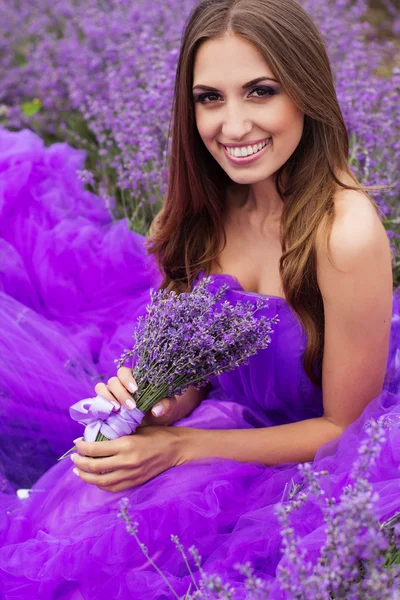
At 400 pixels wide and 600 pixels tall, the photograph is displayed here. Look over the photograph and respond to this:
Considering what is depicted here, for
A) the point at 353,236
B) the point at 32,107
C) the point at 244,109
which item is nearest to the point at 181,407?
the point at 353,236

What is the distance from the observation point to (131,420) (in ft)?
5.55

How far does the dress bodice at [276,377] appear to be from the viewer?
6.31 ft

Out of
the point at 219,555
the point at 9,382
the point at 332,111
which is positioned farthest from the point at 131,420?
the point at 332,111

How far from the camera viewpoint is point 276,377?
6.62 ft

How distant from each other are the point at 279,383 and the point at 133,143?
1295 mm

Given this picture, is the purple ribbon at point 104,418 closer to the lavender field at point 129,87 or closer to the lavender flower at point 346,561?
the lavender flower at point 346,561

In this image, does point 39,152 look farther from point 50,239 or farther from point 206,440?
point 206,440

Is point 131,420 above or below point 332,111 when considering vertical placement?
below

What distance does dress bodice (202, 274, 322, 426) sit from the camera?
1923 millimetres

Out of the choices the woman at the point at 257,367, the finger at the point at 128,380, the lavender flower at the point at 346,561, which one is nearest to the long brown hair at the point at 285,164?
the woman at the point at 257,367

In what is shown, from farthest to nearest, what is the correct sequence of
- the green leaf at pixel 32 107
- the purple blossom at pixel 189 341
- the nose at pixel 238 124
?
the green leaf at pixel 32 107 → the nose at pixel 238 124 → the purple blossom at pixel 189 341

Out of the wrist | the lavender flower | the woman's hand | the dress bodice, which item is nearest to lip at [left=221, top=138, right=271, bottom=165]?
the dress bodice

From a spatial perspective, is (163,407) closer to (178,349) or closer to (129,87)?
(178,349)

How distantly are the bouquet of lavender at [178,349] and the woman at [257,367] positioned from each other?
43 mm
